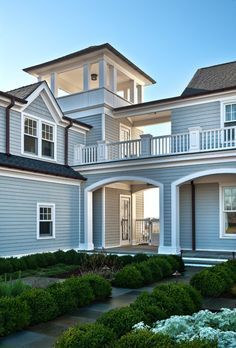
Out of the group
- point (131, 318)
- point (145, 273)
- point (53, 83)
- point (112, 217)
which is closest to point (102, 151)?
point (112, 217)

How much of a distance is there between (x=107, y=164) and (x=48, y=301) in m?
10.0

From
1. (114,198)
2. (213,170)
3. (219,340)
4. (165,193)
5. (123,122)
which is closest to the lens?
(219,340)

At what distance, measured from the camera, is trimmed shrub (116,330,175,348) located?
3.53 m

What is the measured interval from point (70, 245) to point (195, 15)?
33.8 feet

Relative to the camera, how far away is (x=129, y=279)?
884 cm

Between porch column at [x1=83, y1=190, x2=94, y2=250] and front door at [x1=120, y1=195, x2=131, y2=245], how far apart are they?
2.42 metres

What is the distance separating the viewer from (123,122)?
19.3 m

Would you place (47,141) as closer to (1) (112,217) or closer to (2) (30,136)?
(2) (30,136)

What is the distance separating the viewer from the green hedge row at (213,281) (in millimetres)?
7582

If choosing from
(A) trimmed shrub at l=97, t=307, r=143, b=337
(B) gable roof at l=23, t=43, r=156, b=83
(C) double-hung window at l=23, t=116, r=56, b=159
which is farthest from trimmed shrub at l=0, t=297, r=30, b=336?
(B) gable roof at l=23, t=43, r=156, b=83

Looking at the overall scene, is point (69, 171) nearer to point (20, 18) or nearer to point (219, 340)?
point (20, 18)

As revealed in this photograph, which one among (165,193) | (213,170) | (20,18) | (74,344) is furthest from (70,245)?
(74,344)

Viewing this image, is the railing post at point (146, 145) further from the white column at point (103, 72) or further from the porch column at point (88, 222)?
Result: the white column at point (103, 72)

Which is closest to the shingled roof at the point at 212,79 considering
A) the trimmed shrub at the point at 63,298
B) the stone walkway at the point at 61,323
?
the stone walkway at the point at 61,323
